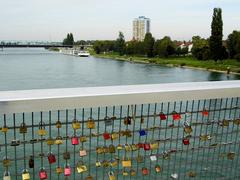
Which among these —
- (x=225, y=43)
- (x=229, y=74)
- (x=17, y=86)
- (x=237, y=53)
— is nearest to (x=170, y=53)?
(x=225, y=43)

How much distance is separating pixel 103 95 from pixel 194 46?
42.1m

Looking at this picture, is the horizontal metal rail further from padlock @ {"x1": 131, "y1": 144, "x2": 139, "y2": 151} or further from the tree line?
the tree line

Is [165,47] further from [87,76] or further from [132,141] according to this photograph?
[132,141]

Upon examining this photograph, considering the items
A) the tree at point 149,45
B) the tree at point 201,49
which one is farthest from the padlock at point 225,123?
the tree at point 149,45

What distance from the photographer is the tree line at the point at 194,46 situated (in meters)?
32.7

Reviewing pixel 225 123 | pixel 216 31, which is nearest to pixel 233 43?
pixel 216 31

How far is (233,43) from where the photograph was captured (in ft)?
121

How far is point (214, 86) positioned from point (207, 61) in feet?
125

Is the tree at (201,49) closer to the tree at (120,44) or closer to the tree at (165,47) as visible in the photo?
the tree at (165,47)

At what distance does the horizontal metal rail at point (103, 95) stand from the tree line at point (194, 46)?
32.1 meters

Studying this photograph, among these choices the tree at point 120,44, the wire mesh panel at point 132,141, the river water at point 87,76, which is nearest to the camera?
the wire mesh panel at point 132,141

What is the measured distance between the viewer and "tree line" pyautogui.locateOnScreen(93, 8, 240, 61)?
1288 inches

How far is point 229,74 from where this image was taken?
3156 centimetres

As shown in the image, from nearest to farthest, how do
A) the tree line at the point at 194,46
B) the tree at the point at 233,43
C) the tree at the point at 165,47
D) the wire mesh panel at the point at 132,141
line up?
the wire mesh panel at the point at 132,141
the tree line at the point at 194,46
the tree at the point at 233,43
the tree at the point at 165,47
